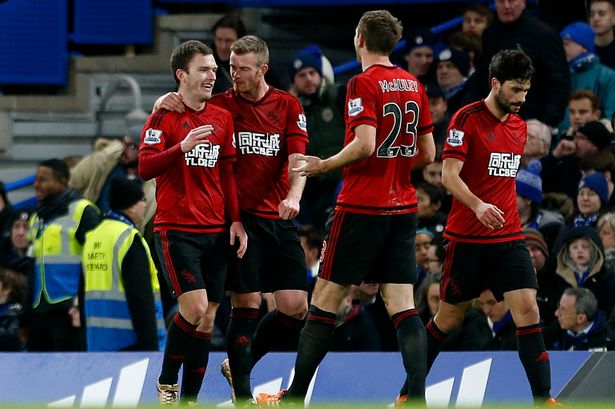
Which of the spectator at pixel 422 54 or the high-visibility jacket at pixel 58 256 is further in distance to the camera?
the spectator at pixel 422 54

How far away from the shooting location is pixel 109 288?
13.5 meters

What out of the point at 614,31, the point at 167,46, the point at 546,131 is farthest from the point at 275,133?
the point at 167,46

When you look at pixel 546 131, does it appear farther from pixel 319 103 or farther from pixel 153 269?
pixel 153 269

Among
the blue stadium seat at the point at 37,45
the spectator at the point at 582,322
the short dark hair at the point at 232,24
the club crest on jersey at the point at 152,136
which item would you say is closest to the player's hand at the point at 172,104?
the club crest on jersey at the point at 152,136

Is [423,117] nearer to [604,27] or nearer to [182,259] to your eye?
[182,259]

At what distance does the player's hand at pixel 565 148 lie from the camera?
15.1 m

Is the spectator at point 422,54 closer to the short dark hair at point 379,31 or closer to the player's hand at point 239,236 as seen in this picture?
the player's hand at point 239,236

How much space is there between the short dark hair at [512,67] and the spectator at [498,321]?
2608 millimetres

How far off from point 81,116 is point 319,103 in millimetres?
4243

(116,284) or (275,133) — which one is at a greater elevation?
(275,133)

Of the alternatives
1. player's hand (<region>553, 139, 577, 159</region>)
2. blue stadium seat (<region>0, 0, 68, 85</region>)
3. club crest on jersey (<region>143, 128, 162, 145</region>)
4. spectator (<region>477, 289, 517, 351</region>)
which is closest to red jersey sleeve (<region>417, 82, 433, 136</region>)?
club crest on jersey (<region>143, 128, 162, 145</region>)

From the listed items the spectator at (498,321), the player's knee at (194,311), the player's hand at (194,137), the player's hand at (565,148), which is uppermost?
the player's hand at (194,137)

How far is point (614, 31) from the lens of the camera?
53.9 ft

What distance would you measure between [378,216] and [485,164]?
985 mm
